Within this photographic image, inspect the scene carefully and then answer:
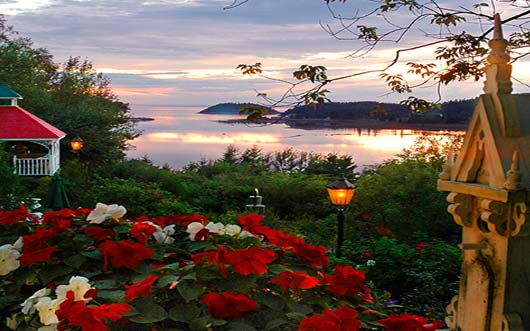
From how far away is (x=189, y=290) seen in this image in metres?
1.98

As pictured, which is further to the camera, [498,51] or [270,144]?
[270,144]

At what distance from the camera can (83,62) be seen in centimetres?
3794

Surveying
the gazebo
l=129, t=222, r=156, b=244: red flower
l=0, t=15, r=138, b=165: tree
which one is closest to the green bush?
l=129, t=222, r=156, b=244: red flower

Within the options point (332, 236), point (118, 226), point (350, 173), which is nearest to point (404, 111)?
point (118, 226)

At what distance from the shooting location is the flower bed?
1885 mm

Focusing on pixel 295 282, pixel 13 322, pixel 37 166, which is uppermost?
pixel 295 282

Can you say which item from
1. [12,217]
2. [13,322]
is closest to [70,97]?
[12,217]

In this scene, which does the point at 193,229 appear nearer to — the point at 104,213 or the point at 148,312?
the point at 104,213

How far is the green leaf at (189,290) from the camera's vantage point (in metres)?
1.95

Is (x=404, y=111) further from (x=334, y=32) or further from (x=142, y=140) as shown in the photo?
(x=142, y=140)

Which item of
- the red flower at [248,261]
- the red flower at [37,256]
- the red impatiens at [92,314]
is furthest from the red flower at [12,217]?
the red flower at [248,261]

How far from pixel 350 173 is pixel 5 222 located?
58.1 feet

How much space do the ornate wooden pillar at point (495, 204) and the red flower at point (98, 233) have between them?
153 cm

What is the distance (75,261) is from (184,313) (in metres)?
0.69
